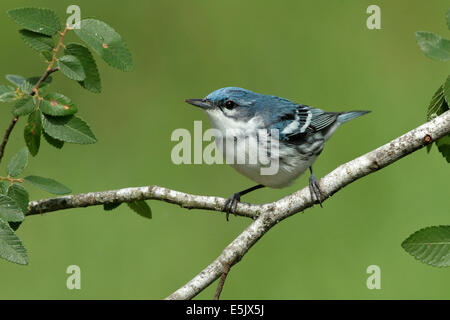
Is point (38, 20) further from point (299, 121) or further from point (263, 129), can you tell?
point (299, 121)

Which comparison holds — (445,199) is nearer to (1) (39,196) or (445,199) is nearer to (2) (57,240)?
(2) (57,240)

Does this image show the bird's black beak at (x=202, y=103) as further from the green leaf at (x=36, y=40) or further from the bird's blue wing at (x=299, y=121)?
the green leaf at (x=36, y=40)

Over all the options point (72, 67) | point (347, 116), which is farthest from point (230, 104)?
point (72, 67)

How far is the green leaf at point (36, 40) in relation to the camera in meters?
2.94

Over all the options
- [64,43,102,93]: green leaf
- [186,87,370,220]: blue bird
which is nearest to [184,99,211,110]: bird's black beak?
[186,87,370,220]: blue bird

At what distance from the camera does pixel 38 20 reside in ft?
9.48

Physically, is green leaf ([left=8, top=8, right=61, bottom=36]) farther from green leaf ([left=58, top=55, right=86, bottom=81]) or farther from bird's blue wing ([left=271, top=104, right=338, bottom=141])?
bird's blue wing ([left=271, top=104, right=338, bottom=141])

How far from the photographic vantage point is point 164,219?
22.3ft

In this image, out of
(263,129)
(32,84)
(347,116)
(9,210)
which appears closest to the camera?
(9,210)

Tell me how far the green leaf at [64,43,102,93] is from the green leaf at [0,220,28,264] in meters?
0.79

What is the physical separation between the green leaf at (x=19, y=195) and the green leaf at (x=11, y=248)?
0.27 meters

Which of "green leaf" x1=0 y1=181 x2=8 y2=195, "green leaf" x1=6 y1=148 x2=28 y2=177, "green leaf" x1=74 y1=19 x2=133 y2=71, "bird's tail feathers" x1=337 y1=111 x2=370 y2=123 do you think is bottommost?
"green leaf" x1=0 y1=181 x2=8 y2=195

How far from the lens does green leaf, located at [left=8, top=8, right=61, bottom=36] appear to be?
2834 mm

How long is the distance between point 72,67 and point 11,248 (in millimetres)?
869
